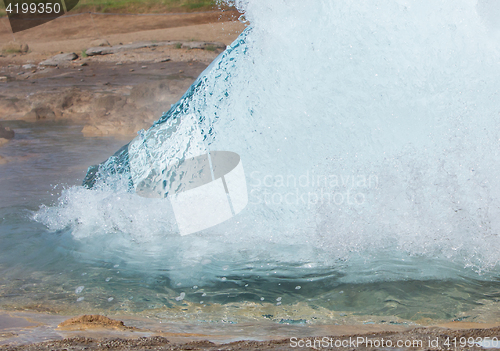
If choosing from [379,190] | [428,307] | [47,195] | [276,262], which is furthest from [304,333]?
[47,195]

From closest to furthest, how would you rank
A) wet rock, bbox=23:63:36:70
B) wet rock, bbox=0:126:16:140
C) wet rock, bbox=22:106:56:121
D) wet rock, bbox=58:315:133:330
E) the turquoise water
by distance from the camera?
A: wet rock, bbox=58:315:133:330 < the turquoise water < wet rock, bbox=0:126:16:140 < wet rock, bbox=22:106:56:121 < wet rock, bbox=23:63:36:70

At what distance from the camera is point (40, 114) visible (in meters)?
7.91

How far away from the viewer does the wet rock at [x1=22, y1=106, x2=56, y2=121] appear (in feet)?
25.7

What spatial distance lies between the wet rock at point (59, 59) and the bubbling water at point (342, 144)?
10.2m

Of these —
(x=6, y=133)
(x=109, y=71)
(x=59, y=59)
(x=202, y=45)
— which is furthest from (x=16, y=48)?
(x=6, y=133)

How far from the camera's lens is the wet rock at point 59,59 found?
1261cm

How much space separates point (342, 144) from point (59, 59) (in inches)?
451

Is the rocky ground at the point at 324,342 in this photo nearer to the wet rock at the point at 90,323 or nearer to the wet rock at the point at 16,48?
the wet rock at the point at 90,323

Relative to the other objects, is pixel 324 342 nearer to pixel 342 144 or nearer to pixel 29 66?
pixel 342 144

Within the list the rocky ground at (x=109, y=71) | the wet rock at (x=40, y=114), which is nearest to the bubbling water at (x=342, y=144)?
the rocky ground at (x=109, y=71)

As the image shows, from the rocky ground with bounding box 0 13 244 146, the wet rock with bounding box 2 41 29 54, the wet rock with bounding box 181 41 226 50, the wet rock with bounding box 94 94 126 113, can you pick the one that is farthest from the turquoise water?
the wet rock with bounding box 2 41 29 54

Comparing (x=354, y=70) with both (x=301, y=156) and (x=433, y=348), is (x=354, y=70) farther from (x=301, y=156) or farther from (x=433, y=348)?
(x=433, y=348)

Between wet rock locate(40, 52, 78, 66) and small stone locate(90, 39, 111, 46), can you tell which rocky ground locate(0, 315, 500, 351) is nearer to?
wet rock locate(40, 52, 78, 66)

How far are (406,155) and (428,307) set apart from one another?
1.09m
